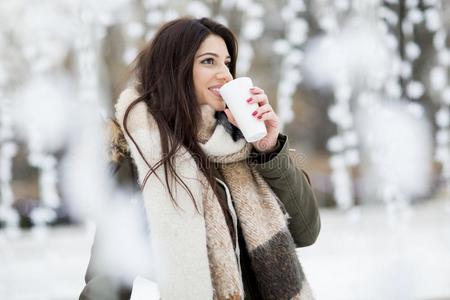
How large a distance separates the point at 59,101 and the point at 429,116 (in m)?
2.72

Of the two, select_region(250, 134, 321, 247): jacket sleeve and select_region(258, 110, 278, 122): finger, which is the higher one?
select_region(258, 110, 278, 122): finger

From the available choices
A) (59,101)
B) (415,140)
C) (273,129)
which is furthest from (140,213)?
(415,140)

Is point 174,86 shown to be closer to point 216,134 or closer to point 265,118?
point 216,134

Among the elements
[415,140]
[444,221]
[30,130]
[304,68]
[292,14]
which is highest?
[292,14]

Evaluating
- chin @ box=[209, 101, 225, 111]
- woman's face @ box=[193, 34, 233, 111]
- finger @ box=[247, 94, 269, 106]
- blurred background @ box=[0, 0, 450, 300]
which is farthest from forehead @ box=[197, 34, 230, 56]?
blurred background @ box=[0, 0, 450, 300]

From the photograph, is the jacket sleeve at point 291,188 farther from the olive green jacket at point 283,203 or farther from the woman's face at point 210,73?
the woman's face at point 210,73

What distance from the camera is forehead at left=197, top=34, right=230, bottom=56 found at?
4.09ft

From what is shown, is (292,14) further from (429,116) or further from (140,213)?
(140,213)

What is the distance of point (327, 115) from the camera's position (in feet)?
14.4

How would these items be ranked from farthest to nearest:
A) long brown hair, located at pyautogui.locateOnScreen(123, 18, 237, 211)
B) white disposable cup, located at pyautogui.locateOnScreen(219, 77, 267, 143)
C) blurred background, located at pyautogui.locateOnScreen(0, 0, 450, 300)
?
blurred background, located at pyautogui.locateOnScreen(0, 0, 450, 300) → long brown hair, located at pyautogui.locateOnScreen(123, 18, 237, 211) → white disposable cup, located at pyautogui.locateOnScreen(219, 77, 267, 143)

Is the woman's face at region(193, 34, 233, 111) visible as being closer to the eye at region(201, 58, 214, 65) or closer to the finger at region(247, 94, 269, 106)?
the eye at region(201, 58, 214, 65)

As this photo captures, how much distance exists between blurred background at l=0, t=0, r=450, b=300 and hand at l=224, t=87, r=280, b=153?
2.40m

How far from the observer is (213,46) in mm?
1252

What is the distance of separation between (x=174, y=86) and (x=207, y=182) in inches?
8.6
